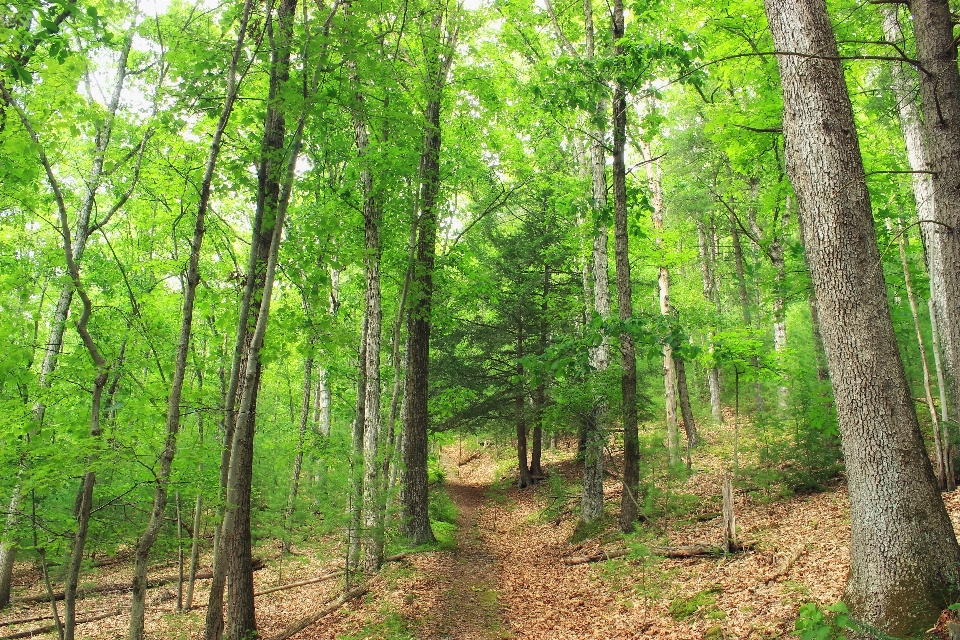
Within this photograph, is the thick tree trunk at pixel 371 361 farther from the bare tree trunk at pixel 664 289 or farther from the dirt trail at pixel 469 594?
the bare tree trunk at pixel 664 289

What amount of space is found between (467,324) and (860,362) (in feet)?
42.0

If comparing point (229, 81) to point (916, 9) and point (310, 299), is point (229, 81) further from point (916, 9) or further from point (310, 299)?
point (916, 9)

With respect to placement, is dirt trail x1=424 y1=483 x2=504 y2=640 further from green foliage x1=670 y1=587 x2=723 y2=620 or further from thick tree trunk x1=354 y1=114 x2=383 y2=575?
green foliage x1=670 y1=587 x2=723 y2=620

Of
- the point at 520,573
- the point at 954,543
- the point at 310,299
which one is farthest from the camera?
the point at 520,573

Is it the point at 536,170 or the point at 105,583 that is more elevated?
the point at 536,170

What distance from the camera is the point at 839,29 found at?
26.9ft


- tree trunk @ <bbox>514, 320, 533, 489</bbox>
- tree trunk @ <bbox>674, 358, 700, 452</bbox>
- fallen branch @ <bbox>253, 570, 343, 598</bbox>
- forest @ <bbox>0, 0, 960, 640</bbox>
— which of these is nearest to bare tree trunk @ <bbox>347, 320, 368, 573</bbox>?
forest @ <bbox>0, 0, 960, 640</bbox>

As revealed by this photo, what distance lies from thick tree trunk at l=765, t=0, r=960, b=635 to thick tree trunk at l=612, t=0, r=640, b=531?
13.8 feet

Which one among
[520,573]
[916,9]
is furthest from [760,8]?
[520,573]

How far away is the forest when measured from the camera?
435cm

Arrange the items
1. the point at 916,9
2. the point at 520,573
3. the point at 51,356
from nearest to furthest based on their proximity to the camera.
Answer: the point at 916,9
the point at 520,573
the point at 51,356

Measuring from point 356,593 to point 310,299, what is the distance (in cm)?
511

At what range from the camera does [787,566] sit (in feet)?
18.9

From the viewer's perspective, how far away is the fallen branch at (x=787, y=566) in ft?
18.4
